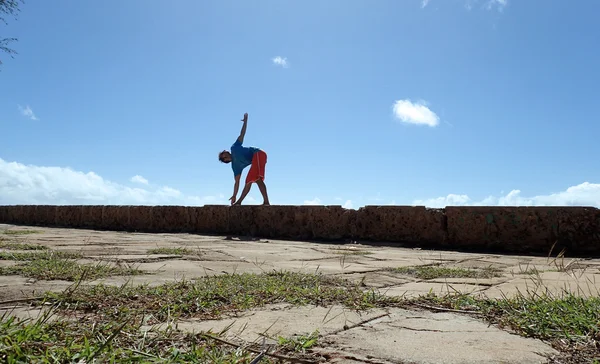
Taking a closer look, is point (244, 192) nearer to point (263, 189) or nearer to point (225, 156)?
point (263, 189)

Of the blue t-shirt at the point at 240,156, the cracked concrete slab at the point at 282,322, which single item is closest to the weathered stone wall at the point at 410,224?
the blue t-shirt at the point at 240,156

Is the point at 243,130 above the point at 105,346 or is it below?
above

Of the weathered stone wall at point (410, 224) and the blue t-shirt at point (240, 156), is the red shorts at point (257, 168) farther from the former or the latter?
the weathered stone wall at point (410, 224)

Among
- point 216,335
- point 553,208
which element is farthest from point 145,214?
point 216,335

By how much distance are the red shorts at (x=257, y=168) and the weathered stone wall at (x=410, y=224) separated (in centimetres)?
71

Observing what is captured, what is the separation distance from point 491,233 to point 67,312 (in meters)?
4.82

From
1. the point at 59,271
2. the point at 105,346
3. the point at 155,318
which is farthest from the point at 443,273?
the point at 105,346

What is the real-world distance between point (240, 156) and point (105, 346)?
7.77 m

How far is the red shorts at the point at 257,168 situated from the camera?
8.54 m

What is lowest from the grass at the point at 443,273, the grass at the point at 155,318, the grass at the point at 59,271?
the grass at the point at 155,318

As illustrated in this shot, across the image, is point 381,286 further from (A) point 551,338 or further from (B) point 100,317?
(B) point 100,317

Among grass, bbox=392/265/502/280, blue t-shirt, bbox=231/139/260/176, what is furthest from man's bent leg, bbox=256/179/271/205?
grass, bbox=392/265/502/280

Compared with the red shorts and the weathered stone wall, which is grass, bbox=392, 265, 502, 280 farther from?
the red shorts

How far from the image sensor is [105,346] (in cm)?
102
